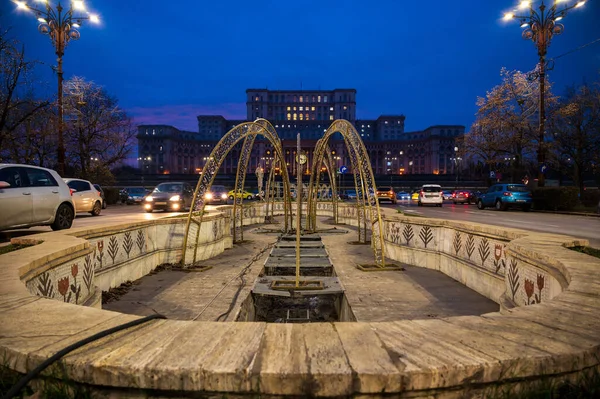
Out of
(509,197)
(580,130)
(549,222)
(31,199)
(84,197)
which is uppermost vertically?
(580,130)

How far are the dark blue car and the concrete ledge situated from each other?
22.6 metres

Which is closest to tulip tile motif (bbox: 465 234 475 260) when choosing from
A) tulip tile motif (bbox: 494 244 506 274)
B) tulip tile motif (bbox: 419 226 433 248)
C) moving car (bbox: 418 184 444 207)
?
tulip tile motif (bbox: 494 244 506 274)

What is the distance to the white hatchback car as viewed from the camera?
7.30 metres

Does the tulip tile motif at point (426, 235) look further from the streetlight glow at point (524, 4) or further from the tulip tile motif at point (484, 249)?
the streetlight glow at point (524, 4)

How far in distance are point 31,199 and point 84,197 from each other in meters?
9.47

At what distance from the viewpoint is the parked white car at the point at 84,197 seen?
1600 centimetres

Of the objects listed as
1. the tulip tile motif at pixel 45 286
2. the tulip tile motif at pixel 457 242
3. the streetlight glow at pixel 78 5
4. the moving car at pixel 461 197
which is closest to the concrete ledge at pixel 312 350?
the tulip tile motif at pixel 45 286

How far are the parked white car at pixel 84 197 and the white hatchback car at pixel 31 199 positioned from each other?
800 centimetres

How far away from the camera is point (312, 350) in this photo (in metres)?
1.75

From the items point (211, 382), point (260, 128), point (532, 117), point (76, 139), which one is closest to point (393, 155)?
point (532, 117)

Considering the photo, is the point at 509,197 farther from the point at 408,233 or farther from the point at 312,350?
the point at 312,350

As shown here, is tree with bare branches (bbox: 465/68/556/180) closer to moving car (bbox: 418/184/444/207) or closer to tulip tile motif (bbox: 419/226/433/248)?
moving car (bbox: 418/184/444/207)

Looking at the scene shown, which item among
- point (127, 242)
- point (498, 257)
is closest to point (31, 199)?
point (127, 242)

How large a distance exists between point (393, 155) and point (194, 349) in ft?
458
